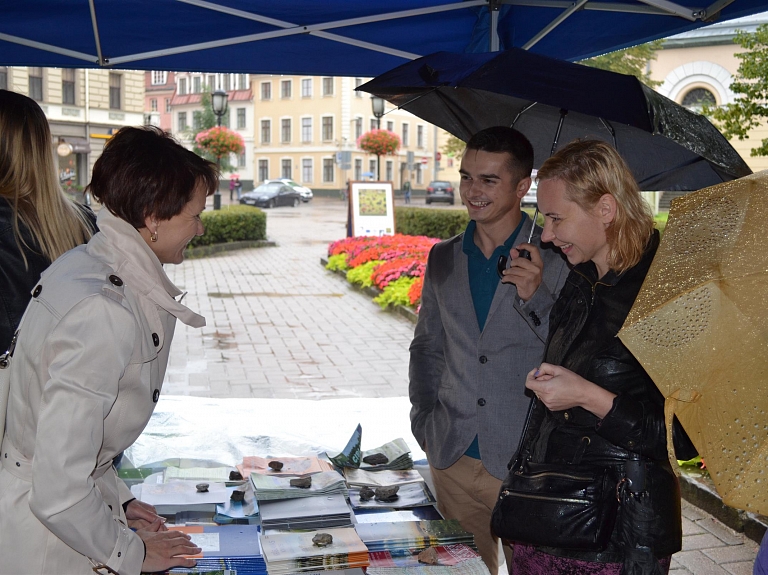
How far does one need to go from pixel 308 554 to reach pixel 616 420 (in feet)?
2.84

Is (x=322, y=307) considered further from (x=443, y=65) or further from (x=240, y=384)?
(x=443, y=65)

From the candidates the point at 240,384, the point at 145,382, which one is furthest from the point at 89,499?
the point at 240,384

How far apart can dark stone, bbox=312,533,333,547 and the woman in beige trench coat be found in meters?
0.33

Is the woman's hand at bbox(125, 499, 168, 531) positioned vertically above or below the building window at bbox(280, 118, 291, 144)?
below

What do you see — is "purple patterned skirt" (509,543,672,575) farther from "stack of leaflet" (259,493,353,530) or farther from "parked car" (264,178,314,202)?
"parked car" (264,178,314,202)

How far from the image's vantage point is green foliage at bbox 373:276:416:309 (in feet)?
37.7

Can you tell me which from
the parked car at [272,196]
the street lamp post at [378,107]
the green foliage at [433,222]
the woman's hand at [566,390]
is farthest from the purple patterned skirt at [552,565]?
the parked car at [272,196]

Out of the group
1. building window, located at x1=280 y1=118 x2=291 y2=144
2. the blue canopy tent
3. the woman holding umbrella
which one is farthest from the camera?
building window, located at x1=280 y1=118 x2=291 y2=144

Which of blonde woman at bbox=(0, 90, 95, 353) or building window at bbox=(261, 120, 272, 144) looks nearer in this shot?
blonde woman at bbox=(0, 90, 95, 353)

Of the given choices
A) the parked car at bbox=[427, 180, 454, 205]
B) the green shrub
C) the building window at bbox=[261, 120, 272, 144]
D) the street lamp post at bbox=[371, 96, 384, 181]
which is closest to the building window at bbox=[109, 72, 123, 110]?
the parked car at bbox=[427, 180, 454, 205]

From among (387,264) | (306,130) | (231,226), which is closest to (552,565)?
(387,264)

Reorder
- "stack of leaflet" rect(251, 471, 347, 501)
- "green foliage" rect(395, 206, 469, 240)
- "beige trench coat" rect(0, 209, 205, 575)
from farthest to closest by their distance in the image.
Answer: "green foliage" rect(395, 206, 469, 240)
"stack of leaflet" rect(251, 471, 347, 501)
"beige trench coat" rect(0, 209, 205, 575)

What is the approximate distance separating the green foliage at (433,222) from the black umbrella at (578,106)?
15.3 m

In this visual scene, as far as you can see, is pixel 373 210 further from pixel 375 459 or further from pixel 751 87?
pixel 375 459
